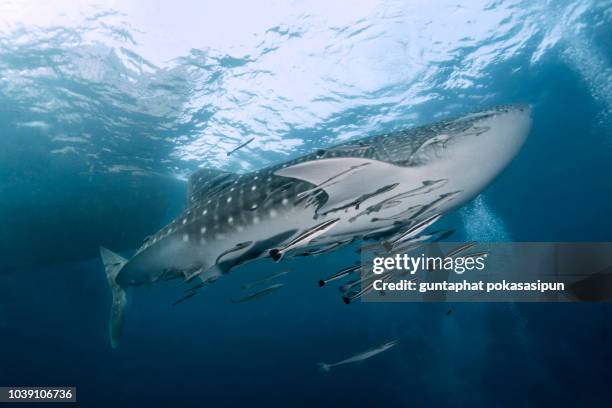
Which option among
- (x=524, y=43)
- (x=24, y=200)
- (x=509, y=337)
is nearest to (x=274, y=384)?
(x=509, y=337)

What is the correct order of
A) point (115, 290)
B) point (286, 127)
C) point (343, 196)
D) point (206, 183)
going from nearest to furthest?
1. point (343, 196)
2. point (206, 183)
3. point (115, 290)
4. point (286, 127)

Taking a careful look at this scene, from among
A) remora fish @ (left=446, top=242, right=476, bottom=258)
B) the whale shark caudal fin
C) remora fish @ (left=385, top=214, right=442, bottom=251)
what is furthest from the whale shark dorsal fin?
remora fish @ (left=446, top=242, right=476, bottom=258)

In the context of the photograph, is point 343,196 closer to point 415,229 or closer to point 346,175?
point 346,175

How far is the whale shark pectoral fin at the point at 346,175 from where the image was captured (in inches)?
142

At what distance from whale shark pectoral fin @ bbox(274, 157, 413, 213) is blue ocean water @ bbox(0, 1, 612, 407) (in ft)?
14.5

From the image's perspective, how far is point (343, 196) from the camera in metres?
4.14

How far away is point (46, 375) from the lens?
41.1 metres

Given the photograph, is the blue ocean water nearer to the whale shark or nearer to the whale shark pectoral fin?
the whale shark

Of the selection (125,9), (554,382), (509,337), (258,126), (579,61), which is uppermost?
(579,61)

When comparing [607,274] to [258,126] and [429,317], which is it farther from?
[429,317]

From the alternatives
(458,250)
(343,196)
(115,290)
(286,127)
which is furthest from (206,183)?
(286,127)

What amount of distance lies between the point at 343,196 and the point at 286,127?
15.4m

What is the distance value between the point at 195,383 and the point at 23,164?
3345cm

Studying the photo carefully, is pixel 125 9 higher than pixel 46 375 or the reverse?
higher
